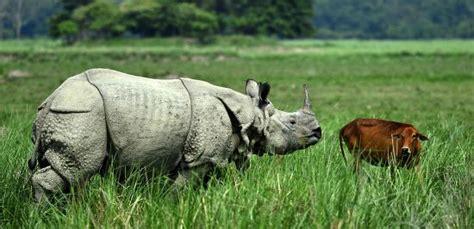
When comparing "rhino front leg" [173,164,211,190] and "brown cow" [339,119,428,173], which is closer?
"rhino front leg" [173,164,211,190]

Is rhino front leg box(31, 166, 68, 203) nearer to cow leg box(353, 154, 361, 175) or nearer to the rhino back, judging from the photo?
the rhino back

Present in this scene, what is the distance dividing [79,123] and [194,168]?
85cm

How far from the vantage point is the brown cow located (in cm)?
630

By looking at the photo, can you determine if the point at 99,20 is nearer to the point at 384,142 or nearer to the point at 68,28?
the point at 68,28

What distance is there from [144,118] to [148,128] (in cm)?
7

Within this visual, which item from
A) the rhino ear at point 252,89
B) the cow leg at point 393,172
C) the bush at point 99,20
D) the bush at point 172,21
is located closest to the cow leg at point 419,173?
the cow leg at point 393,172

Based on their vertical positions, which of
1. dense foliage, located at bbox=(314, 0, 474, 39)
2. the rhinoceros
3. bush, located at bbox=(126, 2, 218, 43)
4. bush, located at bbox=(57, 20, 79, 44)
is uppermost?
the rhinoceros

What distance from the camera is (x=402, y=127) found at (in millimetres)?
6383

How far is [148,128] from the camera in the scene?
5.74m

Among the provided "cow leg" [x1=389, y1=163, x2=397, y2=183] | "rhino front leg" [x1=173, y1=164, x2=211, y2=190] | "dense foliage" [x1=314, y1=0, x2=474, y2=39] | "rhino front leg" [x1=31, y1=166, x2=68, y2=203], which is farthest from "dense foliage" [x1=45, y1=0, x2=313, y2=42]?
"rhino front leg" [x1=31, y1=166, x2=68, y2=203]

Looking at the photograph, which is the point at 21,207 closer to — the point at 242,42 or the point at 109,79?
the point at 109,79

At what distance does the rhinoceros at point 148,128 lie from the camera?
5531mm

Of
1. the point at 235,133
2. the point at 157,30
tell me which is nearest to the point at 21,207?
the point at 235,133

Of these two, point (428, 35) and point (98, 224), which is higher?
point (98, 224)
